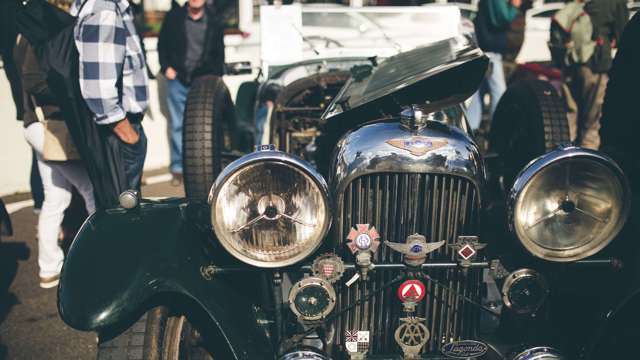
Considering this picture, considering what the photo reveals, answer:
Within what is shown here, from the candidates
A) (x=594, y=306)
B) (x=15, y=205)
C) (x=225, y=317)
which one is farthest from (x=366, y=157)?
(x=15, y=205)

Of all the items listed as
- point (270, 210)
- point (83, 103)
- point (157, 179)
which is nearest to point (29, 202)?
point (157, 179)

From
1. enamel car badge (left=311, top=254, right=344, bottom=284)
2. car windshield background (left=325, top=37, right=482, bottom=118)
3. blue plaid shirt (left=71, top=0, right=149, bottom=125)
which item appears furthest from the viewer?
blue plaid shirt (left=71, top=0, right=149, bottom=125)

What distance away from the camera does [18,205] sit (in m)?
5.10

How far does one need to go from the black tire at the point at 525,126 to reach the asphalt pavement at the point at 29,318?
237 centimetres

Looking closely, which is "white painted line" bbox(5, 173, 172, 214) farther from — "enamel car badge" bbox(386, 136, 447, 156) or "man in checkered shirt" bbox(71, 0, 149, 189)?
Result: "enamel car badge" bbox(386, 136, 447, 156)

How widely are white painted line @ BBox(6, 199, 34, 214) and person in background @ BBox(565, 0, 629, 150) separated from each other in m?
5.13

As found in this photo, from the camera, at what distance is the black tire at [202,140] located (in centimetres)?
344

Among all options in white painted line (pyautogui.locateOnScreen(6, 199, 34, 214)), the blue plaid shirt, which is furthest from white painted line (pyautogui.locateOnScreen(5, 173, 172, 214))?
the blue plaid shirt

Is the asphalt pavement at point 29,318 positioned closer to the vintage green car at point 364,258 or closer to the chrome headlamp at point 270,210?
the vintage green car at point 364,258

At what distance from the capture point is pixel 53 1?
3223 millimetres

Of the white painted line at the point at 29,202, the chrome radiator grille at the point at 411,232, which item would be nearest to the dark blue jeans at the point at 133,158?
the chrome radiator grille at the point at 411,232

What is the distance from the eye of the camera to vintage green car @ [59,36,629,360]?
6.57 feet

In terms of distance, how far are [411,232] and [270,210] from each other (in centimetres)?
51

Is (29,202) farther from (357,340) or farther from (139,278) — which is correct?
(357,340)
